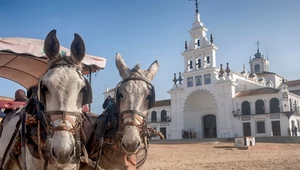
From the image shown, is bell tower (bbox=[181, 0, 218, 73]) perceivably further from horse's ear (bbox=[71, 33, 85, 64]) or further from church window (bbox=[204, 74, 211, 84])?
horse's ear (bbox=[71, 33, 85, 64])

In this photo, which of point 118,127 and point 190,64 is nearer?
point 118,127

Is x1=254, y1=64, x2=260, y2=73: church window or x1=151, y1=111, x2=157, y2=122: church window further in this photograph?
x1=254, y1=64, x2=260, y2=73: church window

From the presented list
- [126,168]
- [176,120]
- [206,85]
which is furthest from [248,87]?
[126,168]

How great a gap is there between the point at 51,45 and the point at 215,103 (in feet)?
136

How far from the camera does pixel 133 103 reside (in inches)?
148

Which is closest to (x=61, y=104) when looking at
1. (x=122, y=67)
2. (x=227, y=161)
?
(x=122, y=67)

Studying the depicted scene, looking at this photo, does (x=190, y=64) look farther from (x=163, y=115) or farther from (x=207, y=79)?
(x=163, y=115)

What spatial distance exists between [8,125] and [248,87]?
44.7 meters

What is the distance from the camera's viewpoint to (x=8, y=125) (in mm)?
4328

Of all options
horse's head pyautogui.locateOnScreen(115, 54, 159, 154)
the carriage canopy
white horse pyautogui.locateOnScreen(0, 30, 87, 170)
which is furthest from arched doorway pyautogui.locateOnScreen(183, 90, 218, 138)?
white horse pyautogui.locateOnScreen(0, 30, 87, 170)

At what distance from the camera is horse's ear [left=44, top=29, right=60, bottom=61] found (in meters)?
3.14

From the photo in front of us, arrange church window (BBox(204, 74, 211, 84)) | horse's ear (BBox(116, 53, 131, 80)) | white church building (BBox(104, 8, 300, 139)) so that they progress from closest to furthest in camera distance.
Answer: horse's ear (BBox(116, 53, 131, 80))
white church building (BBox(104, 8, 300, 139))
church window (BBox(204, 74, 211, 84))

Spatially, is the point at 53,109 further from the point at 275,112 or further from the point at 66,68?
the point at 275,112

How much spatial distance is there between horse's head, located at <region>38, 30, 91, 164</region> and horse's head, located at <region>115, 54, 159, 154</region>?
67 centimetres
